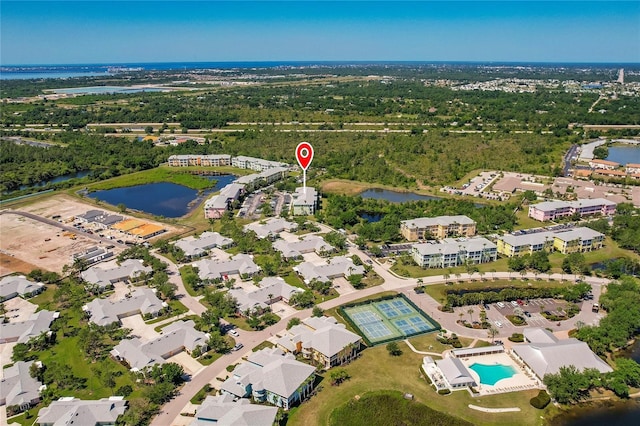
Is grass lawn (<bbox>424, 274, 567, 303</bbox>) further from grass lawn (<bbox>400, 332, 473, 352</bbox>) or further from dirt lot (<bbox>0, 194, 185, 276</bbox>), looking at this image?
dirt lot (<bbox>0, 194, 185, 276</bbox>)

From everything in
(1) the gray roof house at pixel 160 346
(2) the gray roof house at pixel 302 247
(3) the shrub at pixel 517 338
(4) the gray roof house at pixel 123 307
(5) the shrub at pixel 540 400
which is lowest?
(5) the shrub at pixel 540 400

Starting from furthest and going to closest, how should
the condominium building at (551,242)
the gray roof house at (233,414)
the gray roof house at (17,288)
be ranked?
the condominium building at (551,242)
the gray roof house at (17,288)
the gray roof house at (233,414)

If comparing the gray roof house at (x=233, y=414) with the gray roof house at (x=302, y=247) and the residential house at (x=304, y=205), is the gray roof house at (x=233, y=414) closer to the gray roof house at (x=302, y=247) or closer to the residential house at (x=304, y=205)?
the gray roof house at (x=302, y=247)

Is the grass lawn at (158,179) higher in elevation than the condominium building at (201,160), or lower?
lower

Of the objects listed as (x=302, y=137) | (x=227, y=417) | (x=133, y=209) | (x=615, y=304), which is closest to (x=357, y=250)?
(x=615, y=304)

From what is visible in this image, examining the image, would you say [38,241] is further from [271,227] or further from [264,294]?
[264,294]

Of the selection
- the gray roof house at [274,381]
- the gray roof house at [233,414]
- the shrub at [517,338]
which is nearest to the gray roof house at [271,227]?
the gray roof house at [274,381]

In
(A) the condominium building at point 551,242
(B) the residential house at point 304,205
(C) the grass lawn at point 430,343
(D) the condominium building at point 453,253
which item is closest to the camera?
(C) the grass lawn at point 430,343
